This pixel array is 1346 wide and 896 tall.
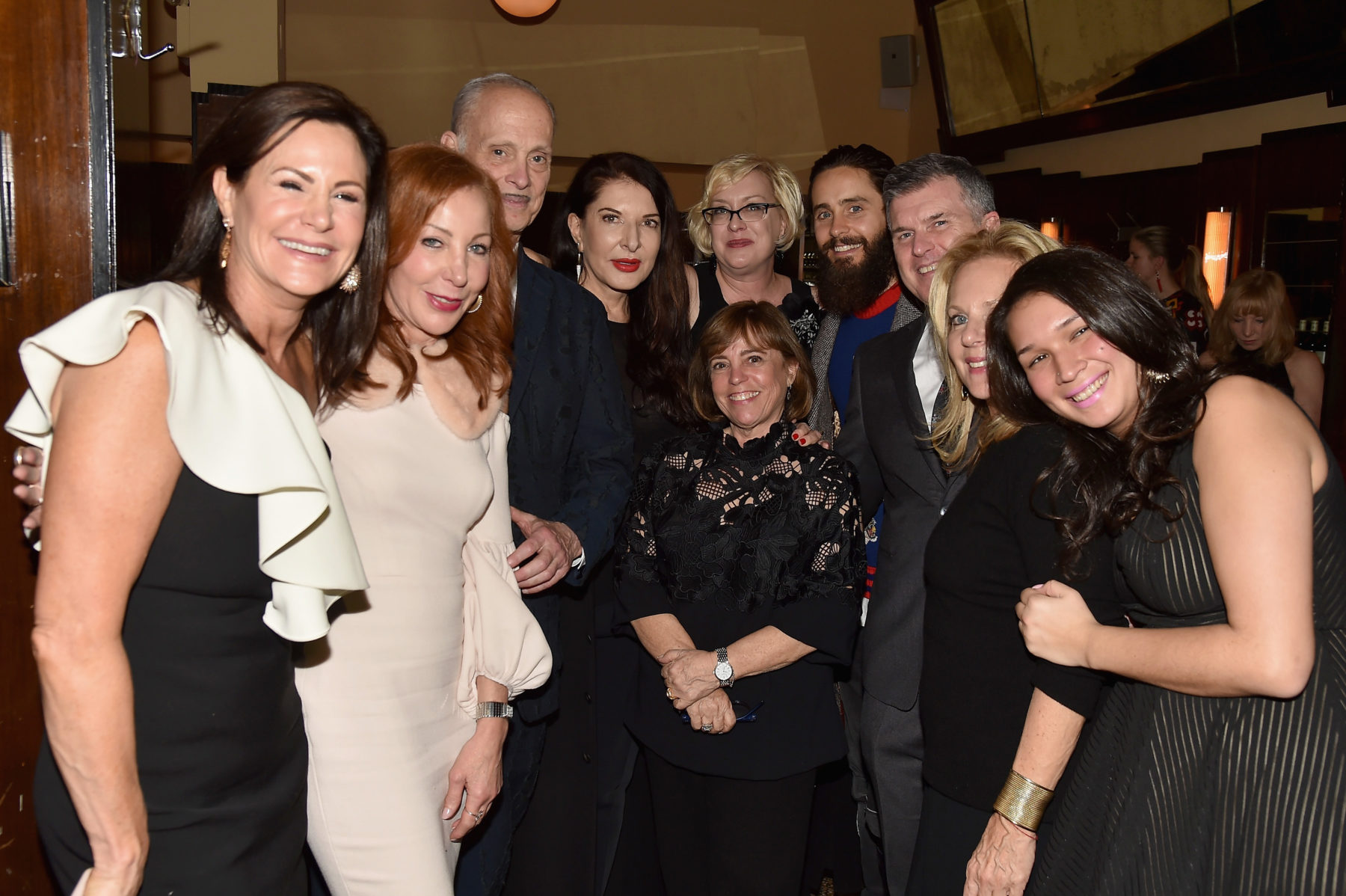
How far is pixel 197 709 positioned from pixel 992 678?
1339mm

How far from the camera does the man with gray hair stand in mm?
2271

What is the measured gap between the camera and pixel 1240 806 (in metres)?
1.45

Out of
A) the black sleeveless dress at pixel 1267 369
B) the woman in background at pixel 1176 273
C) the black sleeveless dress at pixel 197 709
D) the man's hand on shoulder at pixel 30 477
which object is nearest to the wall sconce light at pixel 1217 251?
the woman in background at pixel 1176 273

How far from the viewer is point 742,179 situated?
338cm

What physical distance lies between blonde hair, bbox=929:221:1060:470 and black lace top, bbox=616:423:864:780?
0.87 ft

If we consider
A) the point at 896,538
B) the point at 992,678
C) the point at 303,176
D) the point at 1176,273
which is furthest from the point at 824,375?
the point at 1176,273

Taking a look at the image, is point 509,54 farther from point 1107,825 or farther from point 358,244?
point 1107,825

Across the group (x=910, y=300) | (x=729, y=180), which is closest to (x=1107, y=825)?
(x=910, y=300)

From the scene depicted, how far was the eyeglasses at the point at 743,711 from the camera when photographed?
2350 millimetres

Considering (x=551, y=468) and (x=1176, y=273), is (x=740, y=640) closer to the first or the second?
(x=551, y=468)

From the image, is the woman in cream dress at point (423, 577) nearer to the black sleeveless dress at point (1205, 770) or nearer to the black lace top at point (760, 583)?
the black lace top at point (760, 583)

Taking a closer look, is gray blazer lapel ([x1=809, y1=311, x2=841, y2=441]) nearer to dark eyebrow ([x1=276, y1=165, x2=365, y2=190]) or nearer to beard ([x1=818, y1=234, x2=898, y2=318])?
beard ([x1=818, y1=234, x2=898, y2=318])

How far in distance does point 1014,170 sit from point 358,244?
7.29 metres

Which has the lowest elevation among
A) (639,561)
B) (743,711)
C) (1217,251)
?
(743,711)
